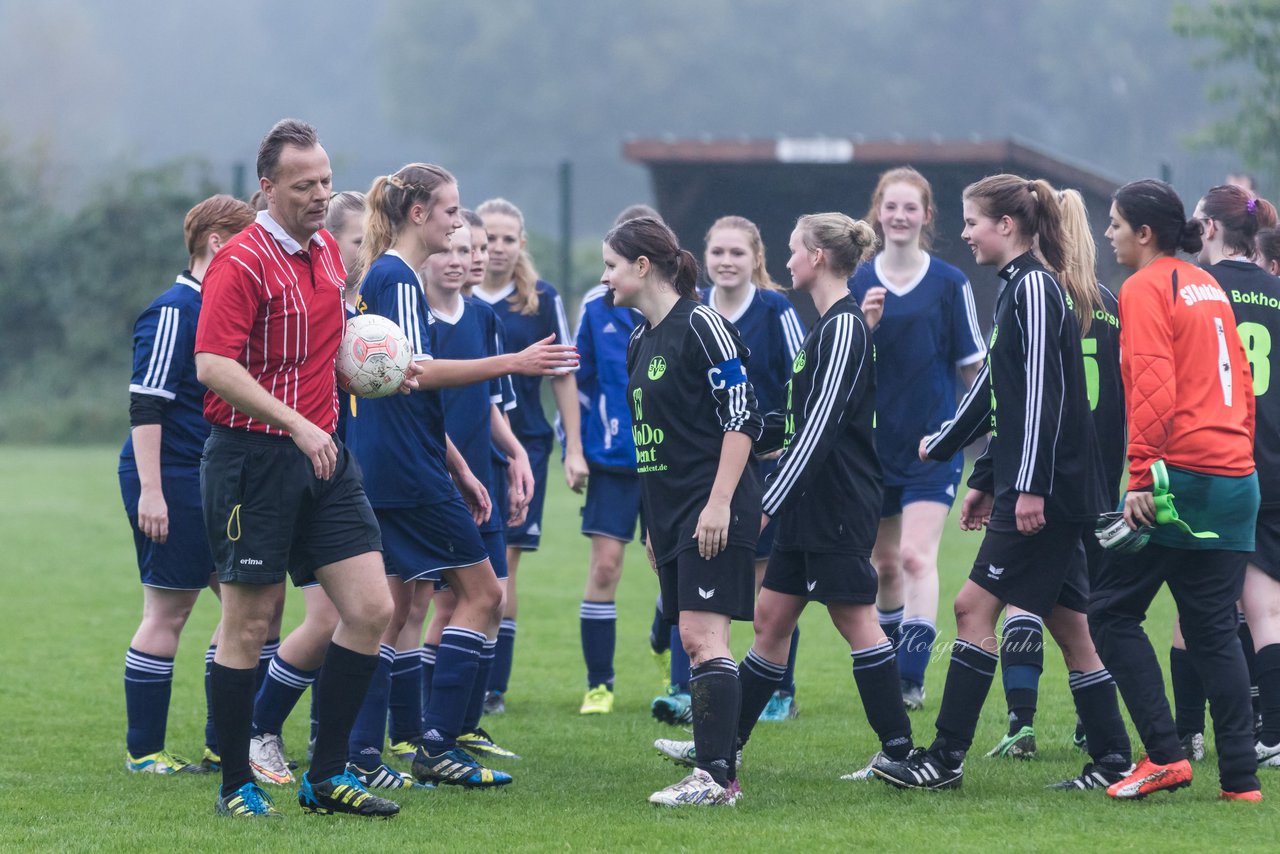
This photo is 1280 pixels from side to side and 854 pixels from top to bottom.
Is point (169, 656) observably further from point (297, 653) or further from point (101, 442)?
point (101, 442)

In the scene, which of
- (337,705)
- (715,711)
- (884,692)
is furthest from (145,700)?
(884,692)

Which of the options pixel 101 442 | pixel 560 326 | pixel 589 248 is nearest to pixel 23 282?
pixel 101 442

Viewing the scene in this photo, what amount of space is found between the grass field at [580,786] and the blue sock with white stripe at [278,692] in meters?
0.30

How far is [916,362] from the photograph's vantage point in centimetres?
721

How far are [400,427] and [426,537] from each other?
0.39 meters

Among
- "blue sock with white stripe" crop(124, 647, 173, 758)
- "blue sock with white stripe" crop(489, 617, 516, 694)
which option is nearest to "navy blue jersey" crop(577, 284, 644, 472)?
"blue sock with white stripe" crop(489, 617, 516, 694)

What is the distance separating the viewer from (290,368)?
4812mm

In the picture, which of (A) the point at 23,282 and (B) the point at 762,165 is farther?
(A) the point at 23,282

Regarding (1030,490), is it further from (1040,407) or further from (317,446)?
(317,446)

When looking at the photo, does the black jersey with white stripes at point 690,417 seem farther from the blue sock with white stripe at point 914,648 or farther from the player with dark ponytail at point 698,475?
Result: the blue sock with white stripe at point 914,648

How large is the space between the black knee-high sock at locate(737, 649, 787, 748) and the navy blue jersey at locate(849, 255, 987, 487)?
1.86 m

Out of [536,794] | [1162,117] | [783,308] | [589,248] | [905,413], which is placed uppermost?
[1162,117]

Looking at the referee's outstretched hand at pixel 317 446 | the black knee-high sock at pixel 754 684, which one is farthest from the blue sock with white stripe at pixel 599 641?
the referee's outstretched hand at pixel 317 446

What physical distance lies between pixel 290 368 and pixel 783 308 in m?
2.75
